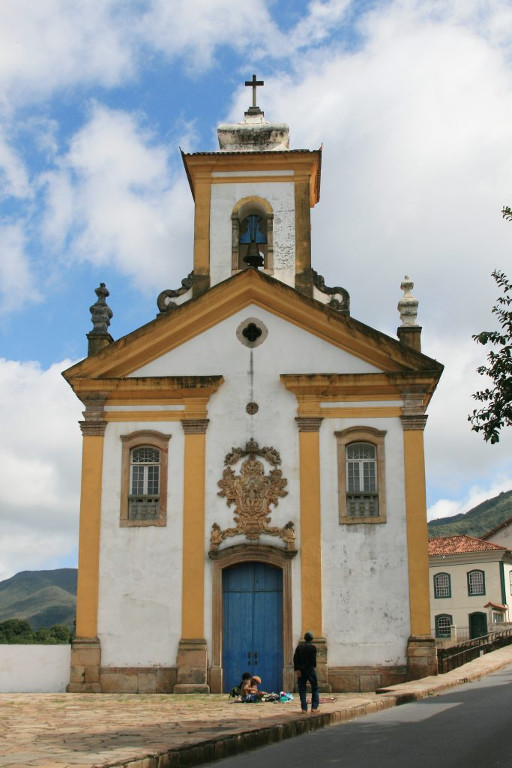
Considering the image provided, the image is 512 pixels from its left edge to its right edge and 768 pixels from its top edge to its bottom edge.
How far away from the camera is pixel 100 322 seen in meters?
21.9

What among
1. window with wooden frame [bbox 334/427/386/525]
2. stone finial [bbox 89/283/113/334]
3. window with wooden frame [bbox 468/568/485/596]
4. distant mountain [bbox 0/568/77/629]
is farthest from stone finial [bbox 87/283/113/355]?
distant mountain [bbox 0/568/77/629]

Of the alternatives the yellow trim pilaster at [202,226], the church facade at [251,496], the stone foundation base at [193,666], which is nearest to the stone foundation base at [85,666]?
the church facade at [251,496]

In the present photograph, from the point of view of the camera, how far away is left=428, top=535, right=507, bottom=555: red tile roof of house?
53.2 meters

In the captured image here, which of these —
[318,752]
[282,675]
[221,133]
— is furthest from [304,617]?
[221,133]

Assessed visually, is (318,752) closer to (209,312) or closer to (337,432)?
(337,432)

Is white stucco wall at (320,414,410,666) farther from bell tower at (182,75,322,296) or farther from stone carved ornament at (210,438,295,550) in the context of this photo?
bell tower at (182,75,322,296)

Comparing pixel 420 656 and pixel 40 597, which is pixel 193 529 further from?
pixel 40 597

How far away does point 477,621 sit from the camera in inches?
2066

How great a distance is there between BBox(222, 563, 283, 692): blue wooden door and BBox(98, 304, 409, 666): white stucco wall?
421mm

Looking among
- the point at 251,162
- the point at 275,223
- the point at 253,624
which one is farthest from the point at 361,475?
the point at 251,162

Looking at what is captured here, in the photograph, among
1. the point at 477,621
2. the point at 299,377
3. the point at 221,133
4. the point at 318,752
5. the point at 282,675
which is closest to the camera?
the point at 318,752

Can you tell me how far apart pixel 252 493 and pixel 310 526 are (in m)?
1.37

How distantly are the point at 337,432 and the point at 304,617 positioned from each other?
12.5ft

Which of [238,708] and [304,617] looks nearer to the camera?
[238,708]
